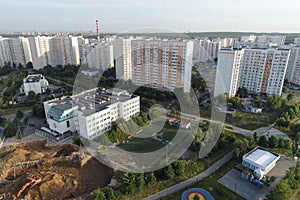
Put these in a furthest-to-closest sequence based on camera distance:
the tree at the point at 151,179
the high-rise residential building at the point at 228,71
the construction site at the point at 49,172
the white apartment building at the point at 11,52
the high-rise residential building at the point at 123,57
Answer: the white apartment building at the point at 11,52
the high-rise residential building at the point at 123,57
the high-rise residential building at the point at 228,71
the tree at the point at 151,179
the construction site at the point at 49,172

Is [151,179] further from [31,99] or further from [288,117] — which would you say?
[31,99]

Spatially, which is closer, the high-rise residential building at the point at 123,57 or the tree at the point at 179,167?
the tree at the point at 179,167

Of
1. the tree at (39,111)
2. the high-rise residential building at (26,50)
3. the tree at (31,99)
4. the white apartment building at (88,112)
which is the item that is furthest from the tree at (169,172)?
the high-rise residential building at (26,50)

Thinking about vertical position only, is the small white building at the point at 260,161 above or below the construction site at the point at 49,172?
above

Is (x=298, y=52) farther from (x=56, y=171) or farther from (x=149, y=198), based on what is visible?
(x=56, y=171)

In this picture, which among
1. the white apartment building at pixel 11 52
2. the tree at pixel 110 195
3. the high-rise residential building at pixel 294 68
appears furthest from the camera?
the white apartment building at pixel 11 52

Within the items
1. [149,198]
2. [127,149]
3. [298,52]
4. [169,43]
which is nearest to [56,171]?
[127,149]

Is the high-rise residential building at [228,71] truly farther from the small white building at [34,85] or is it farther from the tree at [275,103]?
the small white building at [34,85]

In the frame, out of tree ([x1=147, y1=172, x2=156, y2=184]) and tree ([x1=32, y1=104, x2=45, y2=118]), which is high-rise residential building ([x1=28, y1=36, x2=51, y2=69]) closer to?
tree ([x1=32, y1=104, x2=45, y2=118])
